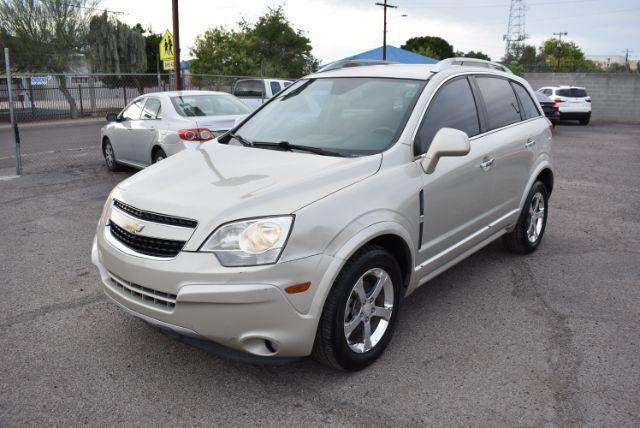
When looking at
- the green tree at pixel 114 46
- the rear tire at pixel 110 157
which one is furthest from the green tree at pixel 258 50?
the rear tire at pixel 110 157

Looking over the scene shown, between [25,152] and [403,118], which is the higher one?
[403,118]

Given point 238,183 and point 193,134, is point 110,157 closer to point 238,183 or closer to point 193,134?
point 193,134

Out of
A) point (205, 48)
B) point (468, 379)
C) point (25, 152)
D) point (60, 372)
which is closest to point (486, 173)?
point (468, 379)

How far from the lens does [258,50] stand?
142ft

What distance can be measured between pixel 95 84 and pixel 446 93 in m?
23.0

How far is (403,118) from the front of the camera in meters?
3.69

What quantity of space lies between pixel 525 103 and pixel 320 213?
3.30m

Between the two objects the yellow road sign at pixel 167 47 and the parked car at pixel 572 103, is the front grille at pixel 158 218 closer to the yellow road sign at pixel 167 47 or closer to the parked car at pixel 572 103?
the yellow road sign at pixel 167 47

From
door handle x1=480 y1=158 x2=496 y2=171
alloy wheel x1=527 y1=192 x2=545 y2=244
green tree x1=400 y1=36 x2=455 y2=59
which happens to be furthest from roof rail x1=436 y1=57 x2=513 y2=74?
green tree x1=400 y1=36 x2=455 y2=59

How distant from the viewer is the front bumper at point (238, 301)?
8.89 feet

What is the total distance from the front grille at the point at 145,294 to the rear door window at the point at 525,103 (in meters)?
3.75

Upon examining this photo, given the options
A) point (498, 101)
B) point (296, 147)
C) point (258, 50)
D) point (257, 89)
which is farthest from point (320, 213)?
point (258, 50)

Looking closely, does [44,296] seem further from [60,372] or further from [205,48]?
[205,48]

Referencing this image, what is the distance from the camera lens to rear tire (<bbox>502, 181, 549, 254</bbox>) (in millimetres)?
5199
